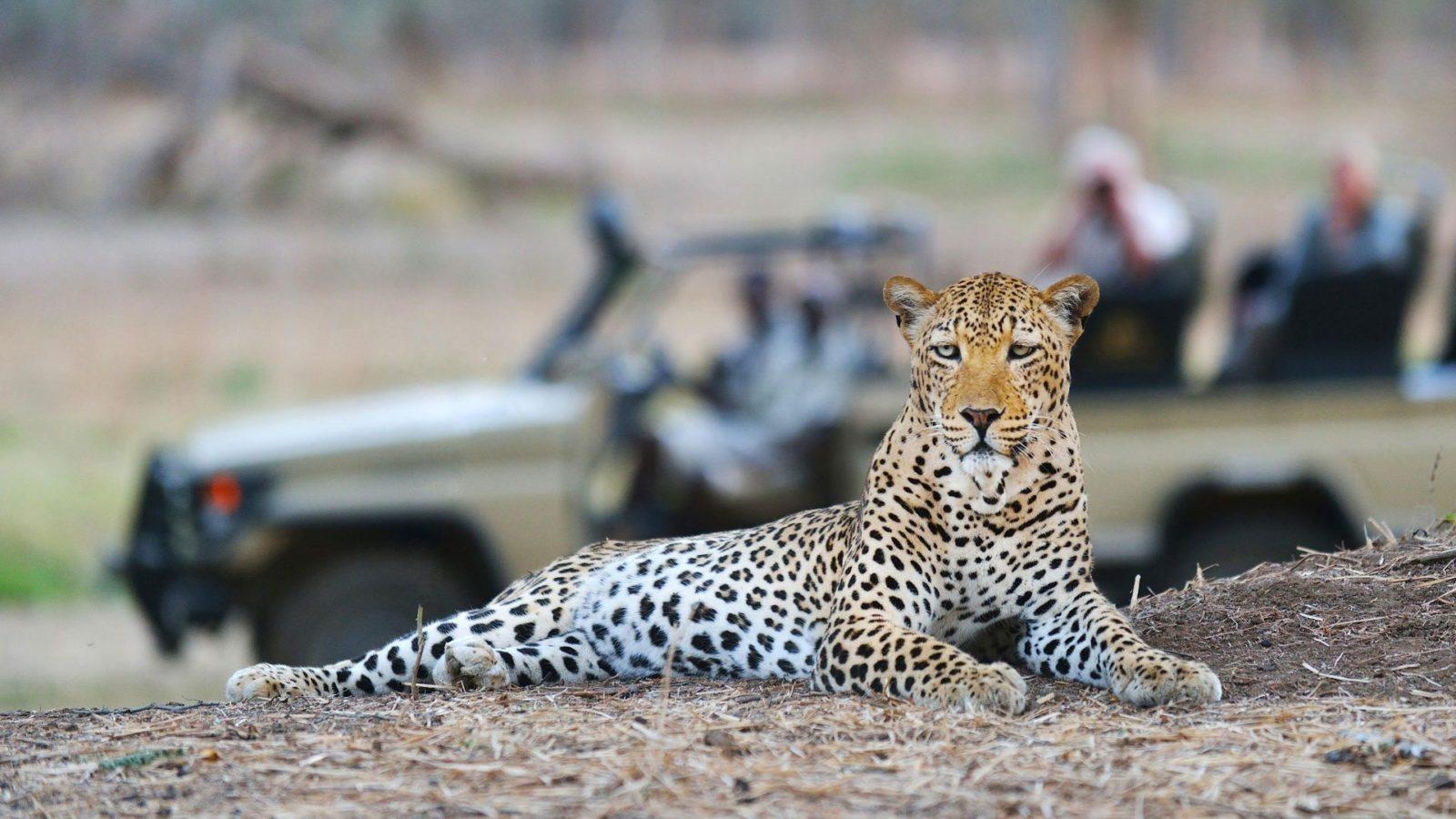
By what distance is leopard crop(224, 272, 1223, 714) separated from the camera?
482 centimetres

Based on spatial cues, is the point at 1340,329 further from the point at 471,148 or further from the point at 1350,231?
the point at 471,148

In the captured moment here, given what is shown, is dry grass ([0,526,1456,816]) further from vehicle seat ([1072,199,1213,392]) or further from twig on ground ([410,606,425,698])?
vehicle seat ([1072,199,1213,392])

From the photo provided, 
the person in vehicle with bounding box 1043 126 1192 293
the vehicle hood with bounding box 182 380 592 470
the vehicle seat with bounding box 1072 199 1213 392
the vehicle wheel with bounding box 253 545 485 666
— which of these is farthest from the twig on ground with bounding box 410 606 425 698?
the person in vehicle with bounding box 1043 126 1192 293

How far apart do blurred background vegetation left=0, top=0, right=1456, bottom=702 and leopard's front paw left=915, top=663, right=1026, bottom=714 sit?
1184 cm

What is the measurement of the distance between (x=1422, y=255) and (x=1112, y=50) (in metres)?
20.3

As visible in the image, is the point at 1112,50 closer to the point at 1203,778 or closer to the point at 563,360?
the point at 563,360

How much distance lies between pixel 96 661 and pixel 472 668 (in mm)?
8398

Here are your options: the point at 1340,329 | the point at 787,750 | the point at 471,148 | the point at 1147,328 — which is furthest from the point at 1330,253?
the point at 471,148

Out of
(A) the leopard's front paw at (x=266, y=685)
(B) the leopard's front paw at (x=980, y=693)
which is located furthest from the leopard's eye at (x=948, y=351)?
(A) the leopard's front paw at (x=266, y=685)

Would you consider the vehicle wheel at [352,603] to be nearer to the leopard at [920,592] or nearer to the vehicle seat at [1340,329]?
the leopard at [920,592]

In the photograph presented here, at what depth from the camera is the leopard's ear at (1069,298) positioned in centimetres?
507

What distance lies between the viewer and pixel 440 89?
30.3 m

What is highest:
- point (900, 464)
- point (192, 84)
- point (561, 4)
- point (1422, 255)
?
point (561, 4)

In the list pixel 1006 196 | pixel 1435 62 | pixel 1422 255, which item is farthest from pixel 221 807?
pixel 1435 62
